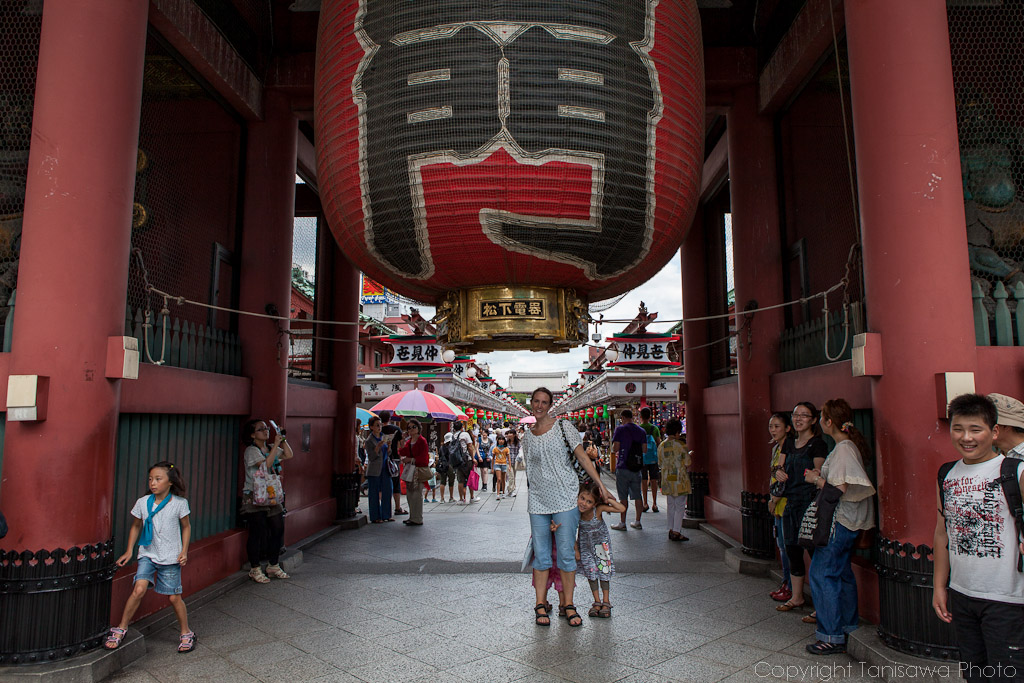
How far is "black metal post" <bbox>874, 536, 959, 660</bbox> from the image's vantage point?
3.73 metres

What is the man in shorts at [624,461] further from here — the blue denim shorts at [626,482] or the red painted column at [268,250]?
the red painted column at [268,250]

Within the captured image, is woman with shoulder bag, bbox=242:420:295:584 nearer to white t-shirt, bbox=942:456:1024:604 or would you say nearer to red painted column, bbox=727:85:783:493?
red painted column, bbox=727:85:783:493

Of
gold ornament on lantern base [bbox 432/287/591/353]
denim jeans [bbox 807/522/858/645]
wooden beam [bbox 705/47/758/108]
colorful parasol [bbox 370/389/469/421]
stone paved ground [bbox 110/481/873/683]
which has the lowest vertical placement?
stone paved ground [bbox 110/481/873/683]

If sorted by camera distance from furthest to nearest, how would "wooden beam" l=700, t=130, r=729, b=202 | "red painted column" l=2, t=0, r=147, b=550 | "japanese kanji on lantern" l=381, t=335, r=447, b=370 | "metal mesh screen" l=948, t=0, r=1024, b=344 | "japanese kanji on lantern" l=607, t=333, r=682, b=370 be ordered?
1. "japanese kanji on lantern" l=381, t=335, r=447, b=370
2. "japanese kanji on lantern" l=607, t=333, r=682, b=370
3. "wooden beam" l=700, t=130, r=729, b=202
4. "metal mesh screen" l=948, t=0, r=1024, b=344
5. "red painted column" l=2, t=0, r=147, b=550

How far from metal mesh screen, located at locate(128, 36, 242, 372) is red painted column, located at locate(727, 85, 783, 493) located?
5559 mm

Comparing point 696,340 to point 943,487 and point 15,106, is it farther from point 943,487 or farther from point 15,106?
point 15,106

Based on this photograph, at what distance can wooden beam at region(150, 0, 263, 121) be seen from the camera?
5.76 meters

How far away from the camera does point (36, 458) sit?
390 centimetres

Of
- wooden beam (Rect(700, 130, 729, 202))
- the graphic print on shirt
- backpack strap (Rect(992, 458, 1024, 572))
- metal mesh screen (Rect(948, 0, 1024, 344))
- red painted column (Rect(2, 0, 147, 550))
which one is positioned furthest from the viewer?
wooden beam (Rect(700, 130, 729, 202))

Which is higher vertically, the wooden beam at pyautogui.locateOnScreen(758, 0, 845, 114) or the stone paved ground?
the wooden beam at pyautogui.locateOnScreen(758, 0, 845, 114)

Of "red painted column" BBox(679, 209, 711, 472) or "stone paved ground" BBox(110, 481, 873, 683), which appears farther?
"red painted column" BBox(679, 209, 711, 472)

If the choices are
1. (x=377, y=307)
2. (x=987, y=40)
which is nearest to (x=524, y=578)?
(x=987, y=40)

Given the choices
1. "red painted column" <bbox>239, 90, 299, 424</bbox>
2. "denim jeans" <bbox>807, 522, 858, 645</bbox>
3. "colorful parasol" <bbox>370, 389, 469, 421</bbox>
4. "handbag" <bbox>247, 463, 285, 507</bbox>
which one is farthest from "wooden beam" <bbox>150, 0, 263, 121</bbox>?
"colorful parasol" <bbox>370, 389, 469, 421</bbox>

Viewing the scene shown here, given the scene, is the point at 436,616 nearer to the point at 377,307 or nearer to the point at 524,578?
the point at 524,578
